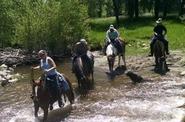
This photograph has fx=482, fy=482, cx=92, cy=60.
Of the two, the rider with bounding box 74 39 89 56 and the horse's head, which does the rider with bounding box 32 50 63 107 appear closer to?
the horse's head

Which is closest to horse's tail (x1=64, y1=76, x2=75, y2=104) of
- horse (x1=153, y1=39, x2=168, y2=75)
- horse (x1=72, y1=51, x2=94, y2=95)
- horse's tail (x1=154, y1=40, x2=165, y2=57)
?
horse (x1=72, y1=51, x2=94, y2=95)

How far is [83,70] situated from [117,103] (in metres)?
3.63

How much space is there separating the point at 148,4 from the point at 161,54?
43.1 metres

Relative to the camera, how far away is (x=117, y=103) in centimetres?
1855

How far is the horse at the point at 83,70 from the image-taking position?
68.8 feet

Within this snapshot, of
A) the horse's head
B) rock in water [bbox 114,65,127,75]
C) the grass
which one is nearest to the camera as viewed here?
the horse's head

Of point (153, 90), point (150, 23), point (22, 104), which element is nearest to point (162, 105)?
point (153, 90)

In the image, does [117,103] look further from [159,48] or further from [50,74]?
[159,48]

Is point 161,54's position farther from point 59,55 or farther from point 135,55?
point 59,55

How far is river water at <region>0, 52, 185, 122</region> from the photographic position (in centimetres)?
1661

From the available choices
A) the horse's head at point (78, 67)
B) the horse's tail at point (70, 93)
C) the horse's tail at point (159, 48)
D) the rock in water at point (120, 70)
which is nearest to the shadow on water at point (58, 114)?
the horse's tail at point (70, 93)

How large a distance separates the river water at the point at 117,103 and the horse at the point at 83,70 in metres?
0.39

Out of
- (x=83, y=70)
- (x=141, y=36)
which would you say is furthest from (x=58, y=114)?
(x=141, y=36)

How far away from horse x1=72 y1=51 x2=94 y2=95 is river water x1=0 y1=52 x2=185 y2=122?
1.28 feet
